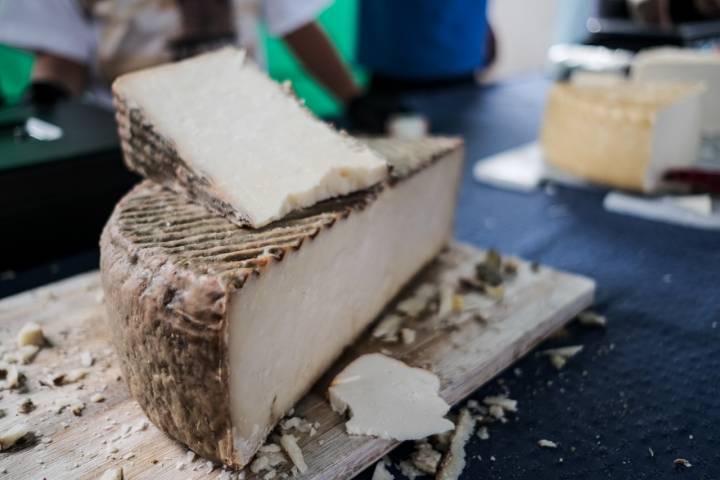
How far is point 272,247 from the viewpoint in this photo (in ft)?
2.80

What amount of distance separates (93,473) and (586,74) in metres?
1.89

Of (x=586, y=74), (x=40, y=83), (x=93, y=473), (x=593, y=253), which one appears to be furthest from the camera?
(x=586, y=74)

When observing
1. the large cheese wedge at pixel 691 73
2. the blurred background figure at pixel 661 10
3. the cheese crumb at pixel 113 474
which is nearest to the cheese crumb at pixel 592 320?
→ the cheese crumb at pixel 113 474

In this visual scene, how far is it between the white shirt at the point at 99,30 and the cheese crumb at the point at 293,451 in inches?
61.4

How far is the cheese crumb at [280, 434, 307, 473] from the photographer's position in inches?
31.9

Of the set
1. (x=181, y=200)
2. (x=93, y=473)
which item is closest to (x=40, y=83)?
(x=181, y=200)

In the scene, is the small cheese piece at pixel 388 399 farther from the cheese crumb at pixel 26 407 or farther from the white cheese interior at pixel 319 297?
the cheese crumb at pixel 26 407

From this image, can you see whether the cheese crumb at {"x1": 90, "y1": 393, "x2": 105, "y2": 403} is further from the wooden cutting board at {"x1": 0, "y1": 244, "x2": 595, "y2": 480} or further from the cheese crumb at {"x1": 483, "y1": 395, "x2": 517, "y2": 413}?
the cheese crumb at {"x1": 483, "y1": 395, "x2": 517, "y2": 413}

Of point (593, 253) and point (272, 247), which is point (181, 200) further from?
point (593, 253)

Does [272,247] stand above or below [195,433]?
above

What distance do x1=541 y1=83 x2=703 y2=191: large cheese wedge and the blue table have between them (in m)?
0.10

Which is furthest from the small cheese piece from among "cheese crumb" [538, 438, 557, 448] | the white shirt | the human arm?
the human arm

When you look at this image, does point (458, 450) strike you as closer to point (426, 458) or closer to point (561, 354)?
point (426, 458)

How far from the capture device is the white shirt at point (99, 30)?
2045 mm
